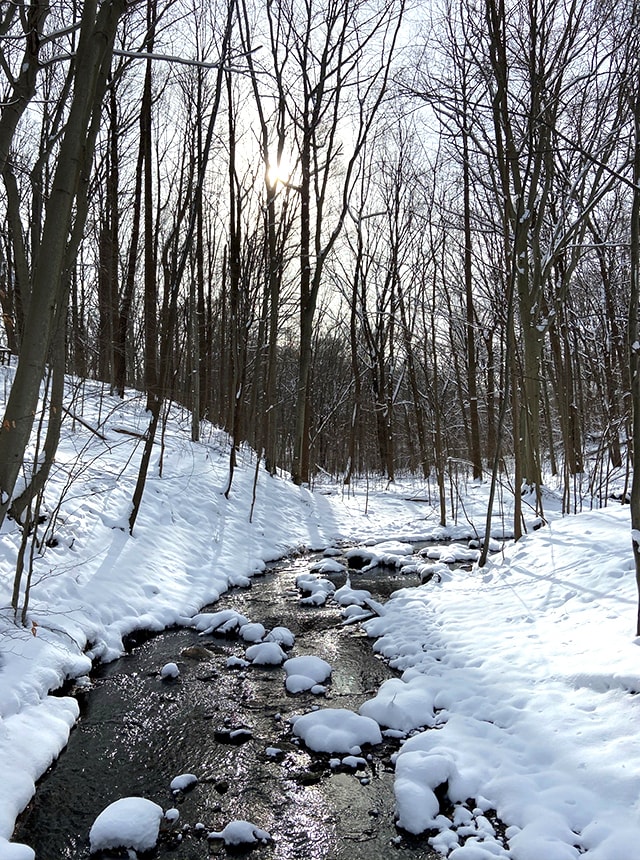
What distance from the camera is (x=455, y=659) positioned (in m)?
4.02

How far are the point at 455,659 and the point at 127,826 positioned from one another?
248cm

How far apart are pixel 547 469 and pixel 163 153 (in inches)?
506

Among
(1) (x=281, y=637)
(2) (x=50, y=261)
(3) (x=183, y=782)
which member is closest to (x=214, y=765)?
(3) (x=183, y=782)

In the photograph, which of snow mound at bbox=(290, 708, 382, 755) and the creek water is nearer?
the creek water

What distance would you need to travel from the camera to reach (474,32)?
707 cm

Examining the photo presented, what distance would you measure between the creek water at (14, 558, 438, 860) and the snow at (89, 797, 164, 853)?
7cm

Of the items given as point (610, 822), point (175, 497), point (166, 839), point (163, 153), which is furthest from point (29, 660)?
point (163, 153)

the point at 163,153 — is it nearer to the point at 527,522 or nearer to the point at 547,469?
the point at 527,522

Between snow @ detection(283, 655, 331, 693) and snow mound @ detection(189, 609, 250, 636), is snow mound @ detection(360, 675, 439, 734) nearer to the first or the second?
snow @ detection(283, 655, 331, 693)

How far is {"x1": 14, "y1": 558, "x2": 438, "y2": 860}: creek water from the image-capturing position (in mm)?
2453

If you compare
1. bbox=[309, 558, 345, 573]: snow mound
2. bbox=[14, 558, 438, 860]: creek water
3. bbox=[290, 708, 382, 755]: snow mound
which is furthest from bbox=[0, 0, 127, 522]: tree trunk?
bbox=[309, 558, 345, 573]: snow mound

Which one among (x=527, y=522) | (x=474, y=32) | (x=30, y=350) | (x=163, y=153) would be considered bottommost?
(x=527, y=522)

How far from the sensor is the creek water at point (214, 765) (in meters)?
2.45

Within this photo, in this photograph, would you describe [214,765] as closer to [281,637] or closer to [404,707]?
[404,707]
